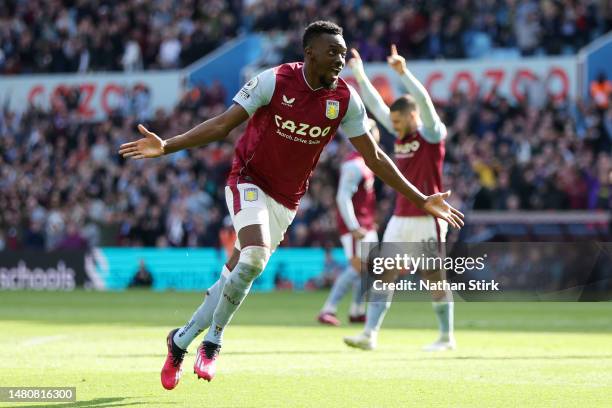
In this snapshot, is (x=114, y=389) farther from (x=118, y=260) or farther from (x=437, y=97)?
(x=437, y=97)

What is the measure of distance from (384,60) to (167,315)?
44.9ft

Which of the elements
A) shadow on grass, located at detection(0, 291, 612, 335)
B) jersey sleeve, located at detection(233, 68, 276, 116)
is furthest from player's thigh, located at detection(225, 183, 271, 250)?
shadow on grass, located at detection(0, 291, 612, 335)

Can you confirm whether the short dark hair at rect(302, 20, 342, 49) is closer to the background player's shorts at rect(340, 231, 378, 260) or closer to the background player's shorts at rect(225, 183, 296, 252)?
the background player's shorts at rect(225, 183, 296, 252)

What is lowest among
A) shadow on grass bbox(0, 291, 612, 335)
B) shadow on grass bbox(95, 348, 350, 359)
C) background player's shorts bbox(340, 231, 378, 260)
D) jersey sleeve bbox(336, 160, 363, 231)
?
shadow on grass bbox(0, 291, 612, 335)

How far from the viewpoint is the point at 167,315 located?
18109 millimetres

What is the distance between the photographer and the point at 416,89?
1173 cm

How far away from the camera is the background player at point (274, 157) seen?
868 cm

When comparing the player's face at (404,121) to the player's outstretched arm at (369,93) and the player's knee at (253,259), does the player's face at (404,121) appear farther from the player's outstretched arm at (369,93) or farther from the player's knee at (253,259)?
the player's knee at (253,259)

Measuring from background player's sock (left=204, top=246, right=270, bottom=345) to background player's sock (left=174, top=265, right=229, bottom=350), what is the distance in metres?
0.23

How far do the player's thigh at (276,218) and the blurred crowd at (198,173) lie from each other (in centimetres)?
1532

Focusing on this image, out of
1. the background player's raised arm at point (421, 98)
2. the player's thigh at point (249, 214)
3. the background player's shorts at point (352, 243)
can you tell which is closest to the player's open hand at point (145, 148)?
the player's thigh at point (249, 214)

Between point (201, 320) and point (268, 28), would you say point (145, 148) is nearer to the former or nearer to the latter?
point (201, 320)

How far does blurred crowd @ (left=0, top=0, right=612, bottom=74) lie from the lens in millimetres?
28922

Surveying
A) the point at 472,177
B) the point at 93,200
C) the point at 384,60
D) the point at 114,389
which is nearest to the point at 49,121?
the point at 93,200
